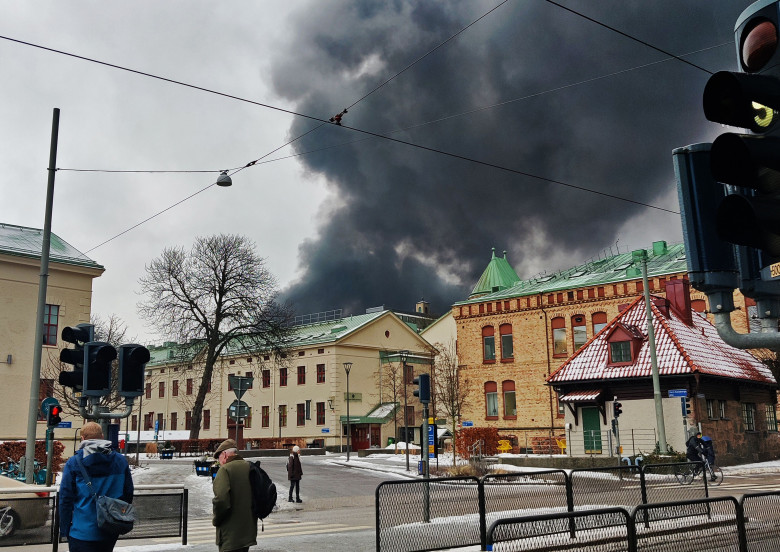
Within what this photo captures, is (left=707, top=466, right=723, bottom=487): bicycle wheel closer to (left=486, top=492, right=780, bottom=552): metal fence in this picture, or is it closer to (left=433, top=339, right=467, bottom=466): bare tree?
(left=486, top=492, right=780, bottom=552): metal fence

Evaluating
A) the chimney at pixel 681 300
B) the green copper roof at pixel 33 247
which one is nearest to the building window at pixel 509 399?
the chimney at pixel 681 300

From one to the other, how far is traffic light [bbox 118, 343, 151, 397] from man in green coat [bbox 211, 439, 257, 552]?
3527 millimetres

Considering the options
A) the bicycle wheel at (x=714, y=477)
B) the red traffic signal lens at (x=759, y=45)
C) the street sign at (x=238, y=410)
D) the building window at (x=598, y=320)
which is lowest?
the bicycle wheel at (x=714, y=477)

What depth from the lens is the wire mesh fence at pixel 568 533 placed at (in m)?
7.64

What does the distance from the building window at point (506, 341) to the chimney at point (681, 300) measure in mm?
15069

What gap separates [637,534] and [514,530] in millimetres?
1474

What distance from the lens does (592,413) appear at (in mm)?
37469

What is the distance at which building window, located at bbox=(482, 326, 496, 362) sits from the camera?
181 ft

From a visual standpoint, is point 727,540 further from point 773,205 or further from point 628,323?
point 628,323

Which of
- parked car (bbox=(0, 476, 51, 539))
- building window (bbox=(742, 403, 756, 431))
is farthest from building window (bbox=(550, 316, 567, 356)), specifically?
parked car (bbox=(0, 476, 51, 539))

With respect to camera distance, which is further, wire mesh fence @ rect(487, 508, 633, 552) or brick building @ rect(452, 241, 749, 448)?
brick building @ rect(452, 241, 749, 448)

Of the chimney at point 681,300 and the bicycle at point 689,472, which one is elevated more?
the chimney at point 681,300

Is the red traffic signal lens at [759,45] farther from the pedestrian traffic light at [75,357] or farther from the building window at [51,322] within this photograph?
the building window at [51,322]

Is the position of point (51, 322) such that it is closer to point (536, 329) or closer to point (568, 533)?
point (536, 329)
